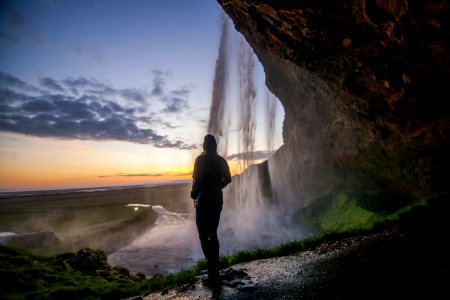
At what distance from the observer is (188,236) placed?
26.5 metres

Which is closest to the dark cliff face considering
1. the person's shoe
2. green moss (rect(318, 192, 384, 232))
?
green moss (rect(318, 192, 384, 232))

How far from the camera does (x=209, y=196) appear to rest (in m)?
5.30

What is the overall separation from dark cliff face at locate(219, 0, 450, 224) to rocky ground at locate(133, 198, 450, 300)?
4.51m

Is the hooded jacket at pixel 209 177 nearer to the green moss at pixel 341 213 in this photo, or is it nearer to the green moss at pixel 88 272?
the green moss at pixel 88 272

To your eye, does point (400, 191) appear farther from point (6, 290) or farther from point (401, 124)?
point (6, 290)

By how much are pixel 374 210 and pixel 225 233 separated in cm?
1435

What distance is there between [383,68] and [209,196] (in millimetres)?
7035

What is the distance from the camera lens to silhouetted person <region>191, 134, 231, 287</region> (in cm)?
508

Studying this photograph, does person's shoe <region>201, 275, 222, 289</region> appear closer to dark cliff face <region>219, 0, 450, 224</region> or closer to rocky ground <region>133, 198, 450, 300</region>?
rocky ground <region>133, 198, 450, 300</region>

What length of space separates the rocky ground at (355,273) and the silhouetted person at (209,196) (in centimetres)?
53

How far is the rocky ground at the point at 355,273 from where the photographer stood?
346cm

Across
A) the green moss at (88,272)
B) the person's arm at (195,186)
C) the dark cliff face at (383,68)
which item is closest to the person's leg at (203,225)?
the person's arm at (195,186)

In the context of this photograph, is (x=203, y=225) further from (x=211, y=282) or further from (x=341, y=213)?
(x=341, y=213)

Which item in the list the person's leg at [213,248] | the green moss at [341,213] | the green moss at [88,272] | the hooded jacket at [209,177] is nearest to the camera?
the person's leg at [213,248]
